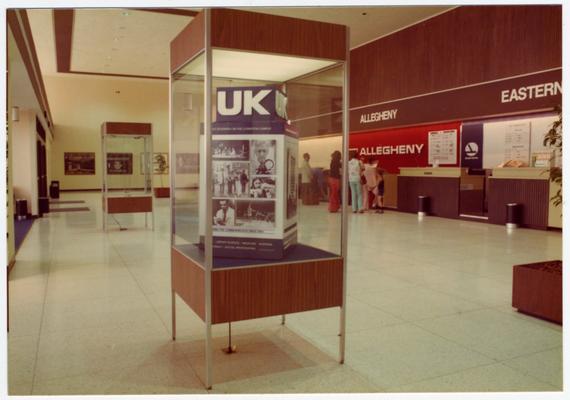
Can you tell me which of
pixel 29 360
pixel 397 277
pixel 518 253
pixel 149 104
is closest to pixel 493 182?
pixel 518 253

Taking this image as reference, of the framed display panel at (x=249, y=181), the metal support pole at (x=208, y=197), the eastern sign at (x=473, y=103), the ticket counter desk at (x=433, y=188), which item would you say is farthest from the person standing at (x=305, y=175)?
the ticket counter desk at (x=433, y=188)

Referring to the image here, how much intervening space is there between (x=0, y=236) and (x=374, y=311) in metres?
2.83

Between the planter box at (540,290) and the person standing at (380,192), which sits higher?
the person standing at (380,192)

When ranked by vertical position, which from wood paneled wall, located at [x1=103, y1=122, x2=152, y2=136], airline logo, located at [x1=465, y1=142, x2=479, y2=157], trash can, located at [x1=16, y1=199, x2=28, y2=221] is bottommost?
trash can, located at [x1=16, y1=199, x2=28, y2=221]

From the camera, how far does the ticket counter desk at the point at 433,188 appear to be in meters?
10.7

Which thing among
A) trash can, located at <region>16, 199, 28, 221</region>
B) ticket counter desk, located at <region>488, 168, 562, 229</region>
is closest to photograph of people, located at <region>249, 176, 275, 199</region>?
ticket counter desk, located at <region>488, 168, 562, 229</region>

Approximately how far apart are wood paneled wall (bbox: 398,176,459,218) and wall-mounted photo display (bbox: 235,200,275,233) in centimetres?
872

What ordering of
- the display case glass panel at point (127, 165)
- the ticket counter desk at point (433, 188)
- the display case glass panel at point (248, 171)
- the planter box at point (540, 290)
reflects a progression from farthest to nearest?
the ticket counter desk at point (433, 188) → the display case glass panel at point (127, 165) → the planter box at point (540, 290) → the display case glass panel at point (248, 171)

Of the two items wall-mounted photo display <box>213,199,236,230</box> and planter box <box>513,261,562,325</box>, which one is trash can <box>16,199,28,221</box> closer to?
wall-mounted photo display <box>213,199,236,230</box>

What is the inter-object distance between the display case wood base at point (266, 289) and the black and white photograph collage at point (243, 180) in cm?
29

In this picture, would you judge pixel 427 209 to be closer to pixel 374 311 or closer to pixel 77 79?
pixel 374 311

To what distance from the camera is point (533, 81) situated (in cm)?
909

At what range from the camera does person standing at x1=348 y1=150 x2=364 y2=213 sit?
11.8 m

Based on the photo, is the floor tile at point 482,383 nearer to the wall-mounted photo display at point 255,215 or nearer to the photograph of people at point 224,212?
the wall-mounted photo display at point 255,215
